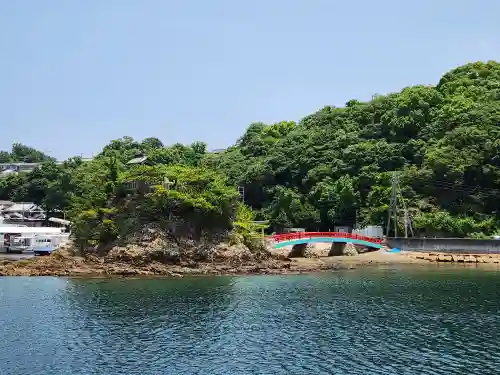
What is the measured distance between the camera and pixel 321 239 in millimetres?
68250

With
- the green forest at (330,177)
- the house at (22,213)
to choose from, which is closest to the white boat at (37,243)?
the green forest at (330,177)

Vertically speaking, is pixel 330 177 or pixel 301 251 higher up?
pixel 330 177

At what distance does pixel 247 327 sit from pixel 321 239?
37.2m

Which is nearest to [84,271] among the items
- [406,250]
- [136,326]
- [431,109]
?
[136,326]

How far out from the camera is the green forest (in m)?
59.7

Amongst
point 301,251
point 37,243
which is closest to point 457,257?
point 301,251

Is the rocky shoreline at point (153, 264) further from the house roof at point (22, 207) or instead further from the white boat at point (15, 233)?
the house roof at point (22, 207)

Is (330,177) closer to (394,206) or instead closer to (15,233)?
(394,206)

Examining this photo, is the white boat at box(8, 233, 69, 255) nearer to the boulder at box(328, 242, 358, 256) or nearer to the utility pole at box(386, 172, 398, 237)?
the boulder at box(328, 242, 358, 256)

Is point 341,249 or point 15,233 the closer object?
point 341,249

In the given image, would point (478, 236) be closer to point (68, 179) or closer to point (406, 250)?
point (406, 250)

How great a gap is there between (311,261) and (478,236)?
22495 millimetres

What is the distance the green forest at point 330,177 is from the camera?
59656mm

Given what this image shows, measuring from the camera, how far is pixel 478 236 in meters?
71.0
